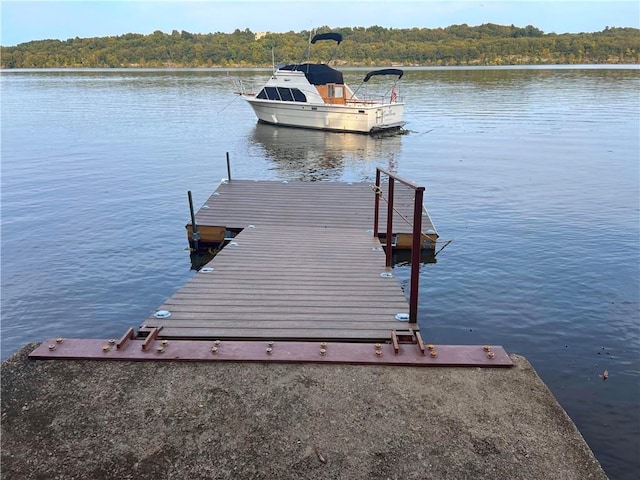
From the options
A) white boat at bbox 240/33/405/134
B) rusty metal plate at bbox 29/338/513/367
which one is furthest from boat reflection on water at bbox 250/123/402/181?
rusty metal plate at bbox 29/338/513/367

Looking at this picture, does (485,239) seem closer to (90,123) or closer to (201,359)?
(201,359)

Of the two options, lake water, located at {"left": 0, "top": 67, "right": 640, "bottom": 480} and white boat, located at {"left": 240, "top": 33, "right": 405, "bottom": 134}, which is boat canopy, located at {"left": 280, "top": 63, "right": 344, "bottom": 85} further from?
lake water, located at {"left": 0, "top": 67, "right": 640, "bottom": 480}

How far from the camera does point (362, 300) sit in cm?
564

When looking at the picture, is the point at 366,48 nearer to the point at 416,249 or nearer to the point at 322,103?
the point at 322,103

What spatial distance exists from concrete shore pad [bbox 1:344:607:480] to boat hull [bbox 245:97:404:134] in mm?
24558

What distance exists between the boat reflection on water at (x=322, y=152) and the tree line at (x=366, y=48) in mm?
71973

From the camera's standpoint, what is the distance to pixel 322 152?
22.9m

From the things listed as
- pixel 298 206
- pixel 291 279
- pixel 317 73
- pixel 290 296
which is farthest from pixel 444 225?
pixel 317 73

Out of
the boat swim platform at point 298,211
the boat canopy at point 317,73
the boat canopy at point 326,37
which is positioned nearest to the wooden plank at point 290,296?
the boat swim platform at point 298,211

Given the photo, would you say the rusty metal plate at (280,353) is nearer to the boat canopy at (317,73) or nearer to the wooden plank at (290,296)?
the wooden plank at (290,296)

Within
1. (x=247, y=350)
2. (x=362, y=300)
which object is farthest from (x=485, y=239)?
(x=247, y=350)

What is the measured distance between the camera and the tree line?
109 metres

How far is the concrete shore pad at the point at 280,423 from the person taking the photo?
2.88 m

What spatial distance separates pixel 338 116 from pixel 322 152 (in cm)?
556
